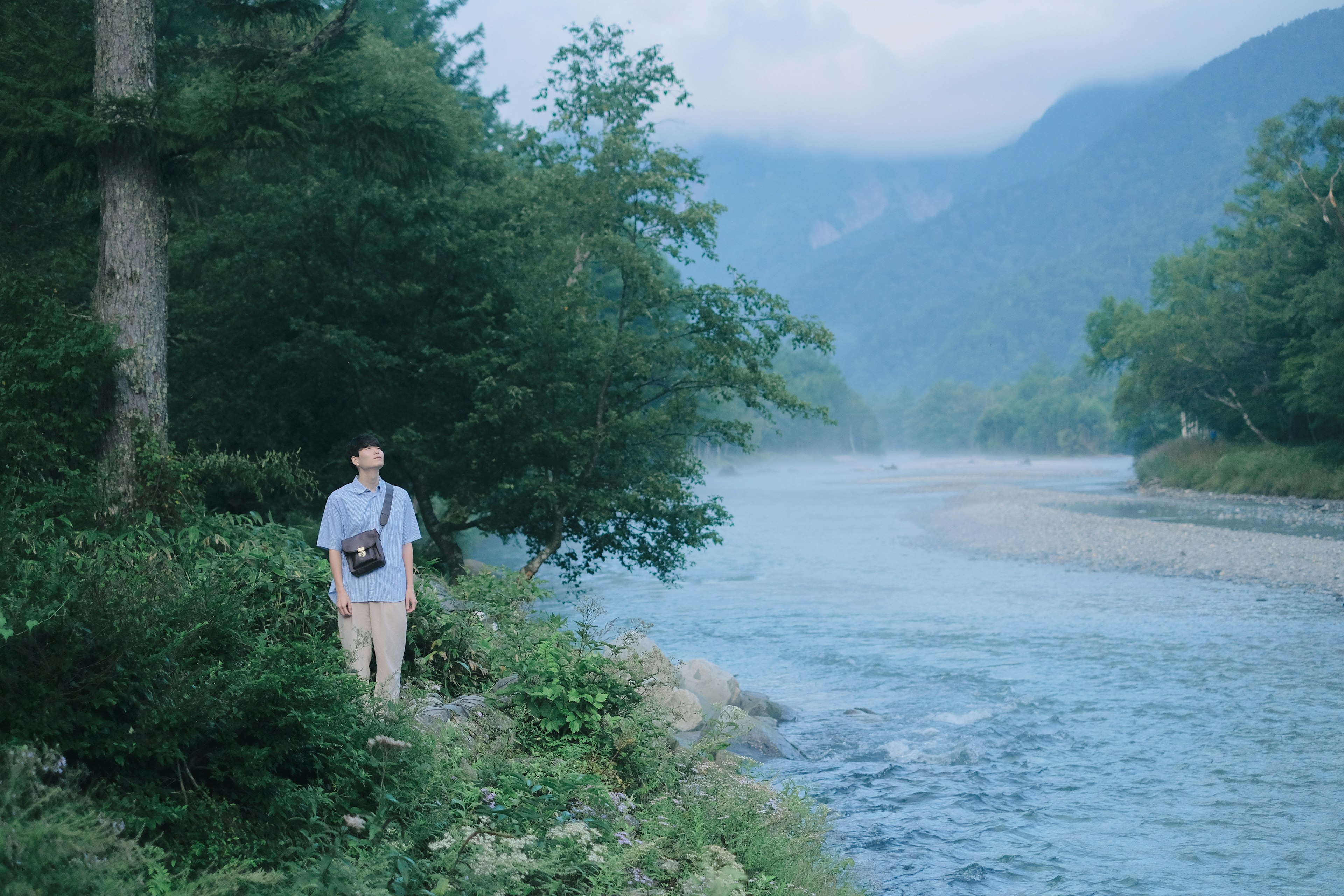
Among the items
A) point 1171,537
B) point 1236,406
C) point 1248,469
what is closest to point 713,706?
point 1171,537

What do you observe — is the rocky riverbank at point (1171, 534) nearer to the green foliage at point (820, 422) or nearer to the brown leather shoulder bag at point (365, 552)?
the brown leather shoulder bag at point (365, 552)

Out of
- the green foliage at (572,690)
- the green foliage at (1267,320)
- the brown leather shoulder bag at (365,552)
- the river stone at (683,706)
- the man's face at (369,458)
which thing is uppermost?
the green foliage at (1267,320)

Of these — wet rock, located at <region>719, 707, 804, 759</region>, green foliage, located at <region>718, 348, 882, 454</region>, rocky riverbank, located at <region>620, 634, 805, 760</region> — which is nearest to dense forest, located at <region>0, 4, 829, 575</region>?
rocky riverbank, located at <region>620, 634, 805, 760</region>

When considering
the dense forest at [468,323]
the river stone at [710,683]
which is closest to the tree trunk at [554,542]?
the dense forest at [468,323]

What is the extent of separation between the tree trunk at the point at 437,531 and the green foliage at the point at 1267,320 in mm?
36008

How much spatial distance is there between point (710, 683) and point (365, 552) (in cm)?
613

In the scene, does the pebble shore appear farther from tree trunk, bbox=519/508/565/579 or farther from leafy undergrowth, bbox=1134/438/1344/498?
tree trunk, bbox=519/508/565/579

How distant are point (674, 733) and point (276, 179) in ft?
40.2

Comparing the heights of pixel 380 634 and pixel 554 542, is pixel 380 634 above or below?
above

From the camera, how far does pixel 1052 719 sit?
12570 millimetres

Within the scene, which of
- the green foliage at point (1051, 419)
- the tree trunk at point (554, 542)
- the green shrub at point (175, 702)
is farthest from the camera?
the green foliage at point (1051, 419)

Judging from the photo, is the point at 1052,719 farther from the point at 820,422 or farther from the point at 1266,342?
the point at 820,422

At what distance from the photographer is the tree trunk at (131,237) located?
10125 mm

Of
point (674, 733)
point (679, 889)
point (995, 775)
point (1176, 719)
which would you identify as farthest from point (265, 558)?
point (1176, 719)
